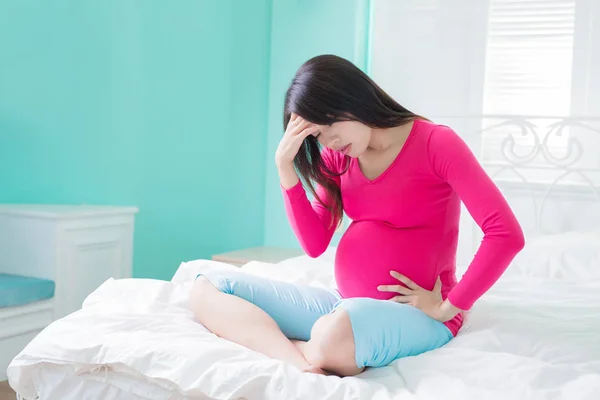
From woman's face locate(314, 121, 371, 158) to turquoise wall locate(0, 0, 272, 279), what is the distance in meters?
1.51

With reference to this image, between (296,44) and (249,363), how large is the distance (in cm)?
268

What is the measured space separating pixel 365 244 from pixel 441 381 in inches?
17.5

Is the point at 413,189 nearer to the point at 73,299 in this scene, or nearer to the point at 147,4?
the point at 73,299

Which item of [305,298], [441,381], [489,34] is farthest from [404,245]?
[489,34]

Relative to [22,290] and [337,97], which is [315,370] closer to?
[337,97]

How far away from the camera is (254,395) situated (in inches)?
46.0

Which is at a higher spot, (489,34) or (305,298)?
(489,34)

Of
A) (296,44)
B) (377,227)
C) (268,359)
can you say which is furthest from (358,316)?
(296,44)

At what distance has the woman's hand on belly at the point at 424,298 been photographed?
1.47 meters

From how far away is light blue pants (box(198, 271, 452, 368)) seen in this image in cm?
132

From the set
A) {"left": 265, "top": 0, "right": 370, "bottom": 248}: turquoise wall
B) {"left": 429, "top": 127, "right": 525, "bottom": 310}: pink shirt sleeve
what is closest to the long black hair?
{"left": 429, "top": 127, "right": 525, "bottom": 310}: pink shirt sleeve

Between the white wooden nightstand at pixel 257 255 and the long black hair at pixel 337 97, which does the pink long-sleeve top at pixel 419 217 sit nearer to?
the long black hair at pixel 337 97

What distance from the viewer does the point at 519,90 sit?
3.11 meters

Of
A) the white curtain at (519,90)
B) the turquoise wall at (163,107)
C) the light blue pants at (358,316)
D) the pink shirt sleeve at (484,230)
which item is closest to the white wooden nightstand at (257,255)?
the turquoise wall at (163,107)
